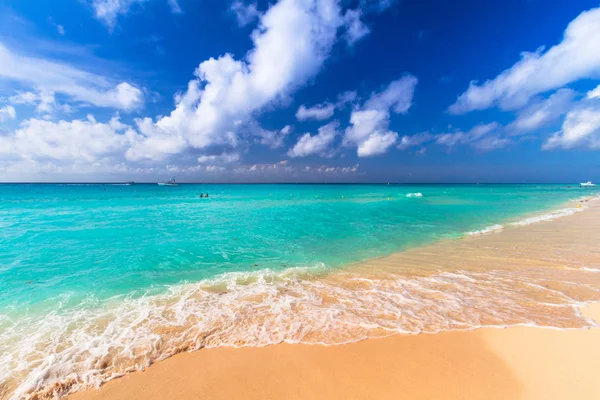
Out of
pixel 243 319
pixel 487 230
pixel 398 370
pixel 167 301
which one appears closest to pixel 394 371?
pixel 398 370

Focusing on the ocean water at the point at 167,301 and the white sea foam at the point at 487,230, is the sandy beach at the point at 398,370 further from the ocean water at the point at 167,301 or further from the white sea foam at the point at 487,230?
the white sea foam at the point at 487,230

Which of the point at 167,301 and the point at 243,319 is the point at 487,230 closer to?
the point at 243,319

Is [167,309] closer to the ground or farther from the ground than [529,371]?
closer to the ground

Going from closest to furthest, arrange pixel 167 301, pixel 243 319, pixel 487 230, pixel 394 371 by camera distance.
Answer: pixel 394 371 < pixel 243 319 < pixel 167 301 < pixel 487 230

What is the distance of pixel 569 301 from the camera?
248 inches

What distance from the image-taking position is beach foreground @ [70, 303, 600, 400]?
3701mm

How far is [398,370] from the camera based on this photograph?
13.5 ft

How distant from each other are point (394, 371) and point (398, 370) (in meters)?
0.08

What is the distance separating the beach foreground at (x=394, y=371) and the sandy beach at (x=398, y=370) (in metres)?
0.01

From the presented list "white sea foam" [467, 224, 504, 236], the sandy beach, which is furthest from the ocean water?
"white sea foam" [467, 224, 504, 236]

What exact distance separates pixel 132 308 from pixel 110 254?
700 cm

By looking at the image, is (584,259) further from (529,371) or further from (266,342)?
(266,342)

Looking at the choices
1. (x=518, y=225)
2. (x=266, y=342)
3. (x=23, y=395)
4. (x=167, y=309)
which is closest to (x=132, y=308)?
(x=167, y=309)

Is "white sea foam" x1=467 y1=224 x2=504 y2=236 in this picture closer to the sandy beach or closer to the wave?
the wave
